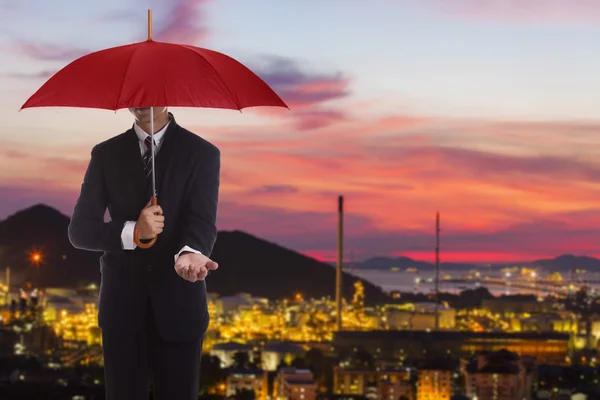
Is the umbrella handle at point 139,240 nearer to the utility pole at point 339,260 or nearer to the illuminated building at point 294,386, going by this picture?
the illuminated building at point 294,386

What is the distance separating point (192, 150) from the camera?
1.91 metres

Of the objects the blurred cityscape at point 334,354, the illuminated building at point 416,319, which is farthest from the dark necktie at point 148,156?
the illuminated building at point 416,319

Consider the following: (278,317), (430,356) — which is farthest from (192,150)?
(278,317)

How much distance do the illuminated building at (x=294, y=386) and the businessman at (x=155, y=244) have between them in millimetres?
13063

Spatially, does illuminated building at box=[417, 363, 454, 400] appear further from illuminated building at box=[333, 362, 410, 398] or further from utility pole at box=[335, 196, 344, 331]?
utility pole at box=[335, 196, 344, 331]

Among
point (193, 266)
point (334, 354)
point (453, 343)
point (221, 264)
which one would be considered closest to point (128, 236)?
point (193, 266)

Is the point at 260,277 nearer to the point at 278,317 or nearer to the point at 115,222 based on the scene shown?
the point at 278,317

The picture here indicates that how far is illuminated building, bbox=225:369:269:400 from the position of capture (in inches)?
614

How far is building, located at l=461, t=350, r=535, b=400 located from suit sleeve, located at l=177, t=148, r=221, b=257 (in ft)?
49.1

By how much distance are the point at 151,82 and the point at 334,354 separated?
19348 mm

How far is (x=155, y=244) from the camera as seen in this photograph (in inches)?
73.7

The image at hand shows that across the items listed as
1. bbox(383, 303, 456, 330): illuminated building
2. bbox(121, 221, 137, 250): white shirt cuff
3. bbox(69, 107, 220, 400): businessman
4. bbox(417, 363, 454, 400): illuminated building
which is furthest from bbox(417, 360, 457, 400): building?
bbox(121, 221, 137, 250): white shirt cuff

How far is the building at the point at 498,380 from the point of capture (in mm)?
16422

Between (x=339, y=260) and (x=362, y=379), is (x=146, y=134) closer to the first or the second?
(x=362, y=379)
